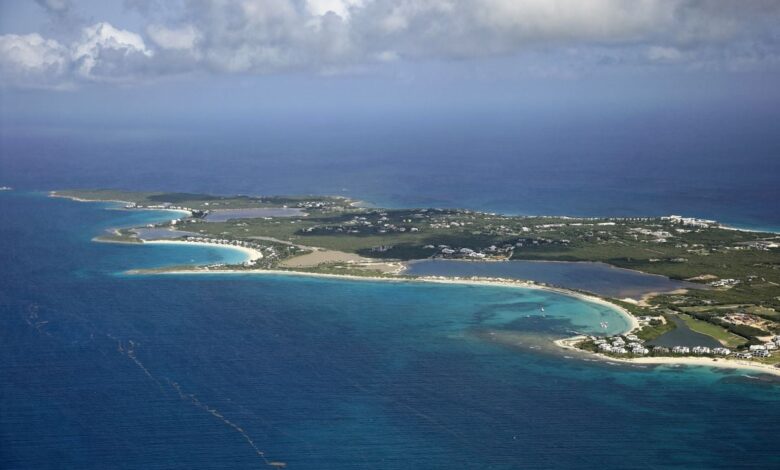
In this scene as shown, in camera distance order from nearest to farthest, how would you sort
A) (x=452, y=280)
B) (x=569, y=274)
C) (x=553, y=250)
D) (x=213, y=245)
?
(x=452, y=280), (x=569, y=274), (x=553, y=250), (x=213, y=245)

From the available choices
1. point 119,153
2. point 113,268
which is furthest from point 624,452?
point 119,153

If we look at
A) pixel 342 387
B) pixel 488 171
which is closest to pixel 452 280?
pixel 342 387

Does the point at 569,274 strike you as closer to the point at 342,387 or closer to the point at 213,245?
the point at 342,387

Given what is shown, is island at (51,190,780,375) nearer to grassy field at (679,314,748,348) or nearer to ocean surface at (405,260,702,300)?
grassy field at (679,314,748,348)

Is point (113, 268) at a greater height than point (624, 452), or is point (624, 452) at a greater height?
point (113, 268)

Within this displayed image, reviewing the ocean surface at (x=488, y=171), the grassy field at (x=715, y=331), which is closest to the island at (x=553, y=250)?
the grassy field at (x=715, y=331)

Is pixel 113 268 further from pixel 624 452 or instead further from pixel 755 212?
pixel 755 212

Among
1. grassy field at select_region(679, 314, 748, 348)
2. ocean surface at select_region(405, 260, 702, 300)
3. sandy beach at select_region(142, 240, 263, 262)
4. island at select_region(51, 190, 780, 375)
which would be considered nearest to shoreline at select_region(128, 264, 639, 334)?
island at select_region(51, 190, 780, 375)
